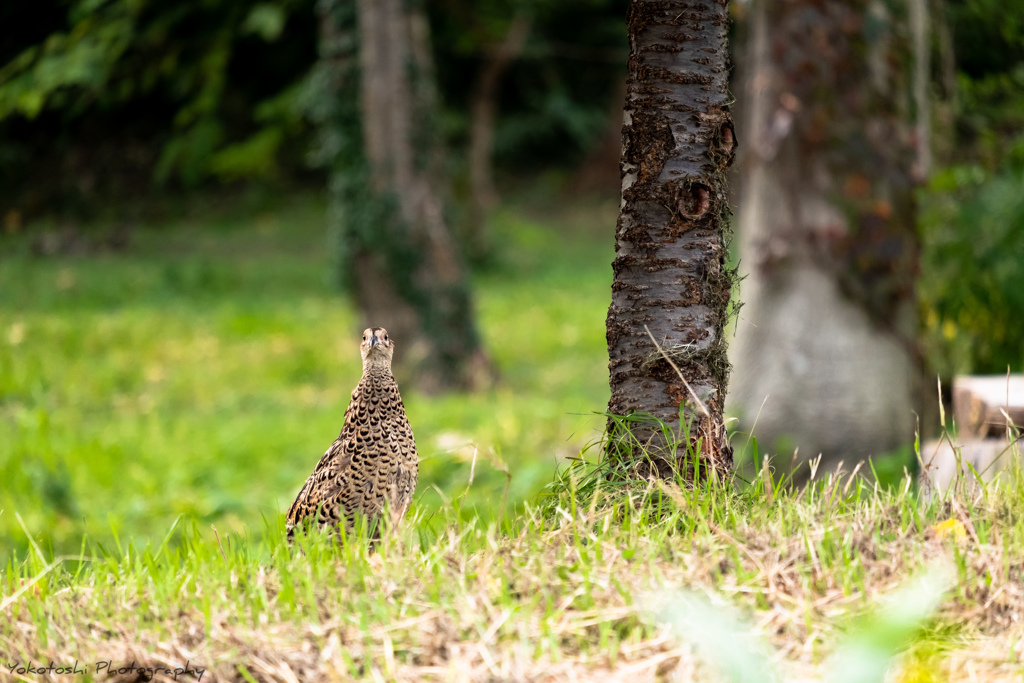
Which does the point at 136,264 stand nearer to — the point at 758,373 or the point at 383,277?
the point at 383,277

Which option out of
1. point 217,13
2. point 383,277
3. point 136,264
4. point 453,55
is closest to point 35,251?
point 383,277

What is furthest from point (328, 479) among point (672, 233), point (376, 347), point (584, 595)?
point (672, 233)

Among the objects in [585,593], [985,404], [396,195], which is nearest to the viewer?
[585,593]

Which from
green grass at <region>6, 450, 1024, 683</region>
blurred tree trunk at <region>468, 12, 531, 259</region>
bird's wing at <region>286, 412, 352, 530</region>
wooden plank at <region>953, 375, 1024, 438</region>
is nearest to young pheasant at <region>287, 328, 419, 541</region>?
bird's wing at <region>286, 412, 352, 530</region>

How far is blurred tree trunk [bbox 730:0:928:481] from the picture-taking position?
20.0ft

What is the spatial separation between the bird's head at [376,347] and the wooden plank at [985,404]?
2532 millimetres

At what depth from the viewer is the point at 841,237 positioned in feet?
20.1

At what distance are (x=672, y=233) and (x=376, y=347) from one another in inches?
31.6

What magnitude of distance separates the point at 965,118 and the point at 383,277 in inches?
234

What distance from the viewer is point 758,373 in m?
6.30

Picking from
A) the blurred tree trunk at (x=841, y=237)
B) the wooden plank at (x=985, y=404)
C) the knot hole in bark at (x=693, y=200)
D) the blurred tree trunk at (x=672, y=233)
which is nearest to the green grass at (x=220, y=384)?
the blurred tree trunk at (x=672, y=233)

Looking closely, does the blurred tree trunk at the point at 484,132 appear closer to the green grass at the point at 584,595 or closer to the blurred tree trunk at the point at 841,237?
the blurred tree trunk at the point at 841,237

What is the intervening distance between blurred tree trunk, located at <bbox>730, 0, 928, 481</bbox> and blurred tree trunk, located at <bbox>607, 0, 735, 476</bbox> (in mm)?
3673

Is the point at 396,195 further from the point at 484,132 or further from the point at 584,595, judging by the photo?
the point at 484,132
